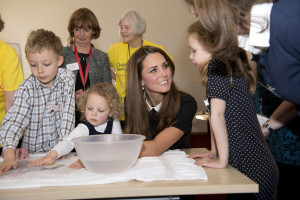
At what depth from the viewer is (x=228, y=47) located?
86 centimetres

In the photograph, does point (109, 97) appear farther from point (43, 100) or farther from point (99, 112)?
point (43, 100)

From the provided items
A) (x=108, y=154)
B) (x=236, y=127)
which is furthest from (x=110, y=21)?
(x=108, y=154)

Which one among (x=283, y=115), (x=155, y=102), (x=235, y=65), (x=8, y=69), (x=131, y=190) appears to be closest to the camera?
(x=131, y=190)

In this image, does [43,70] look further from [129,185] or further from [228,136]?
[228,136]

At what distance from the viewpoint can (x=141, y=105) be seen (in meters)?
1.66

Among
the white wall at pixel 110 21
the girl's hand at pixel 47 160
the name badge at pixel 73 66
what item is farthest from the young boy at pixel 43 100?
the white wall at pixel 110 21

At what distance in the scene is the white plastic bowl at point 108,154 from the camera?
0.96 meters

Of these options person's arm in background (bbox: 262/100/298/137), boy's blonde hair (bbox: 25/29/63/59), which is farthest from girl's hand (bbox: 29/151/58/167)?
person's arm in background (bbox: 262/100/298/137)

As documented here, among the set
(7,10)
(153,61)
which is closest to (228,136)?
(153,61)

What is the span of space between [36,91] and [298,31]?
1.25 metres

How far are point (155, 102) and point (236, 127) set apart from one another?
2.16ft

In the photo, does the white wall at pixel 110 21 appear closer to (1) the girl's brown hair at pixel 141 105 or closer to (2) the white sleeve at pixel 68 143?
(1) the girl's brown hair at pixel 141 105

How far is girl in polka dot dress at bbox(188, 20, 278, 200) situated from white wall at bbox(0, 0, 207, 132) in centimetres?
394

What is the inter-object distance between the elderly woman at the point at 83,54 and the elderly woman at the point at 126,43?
0.98 feet
